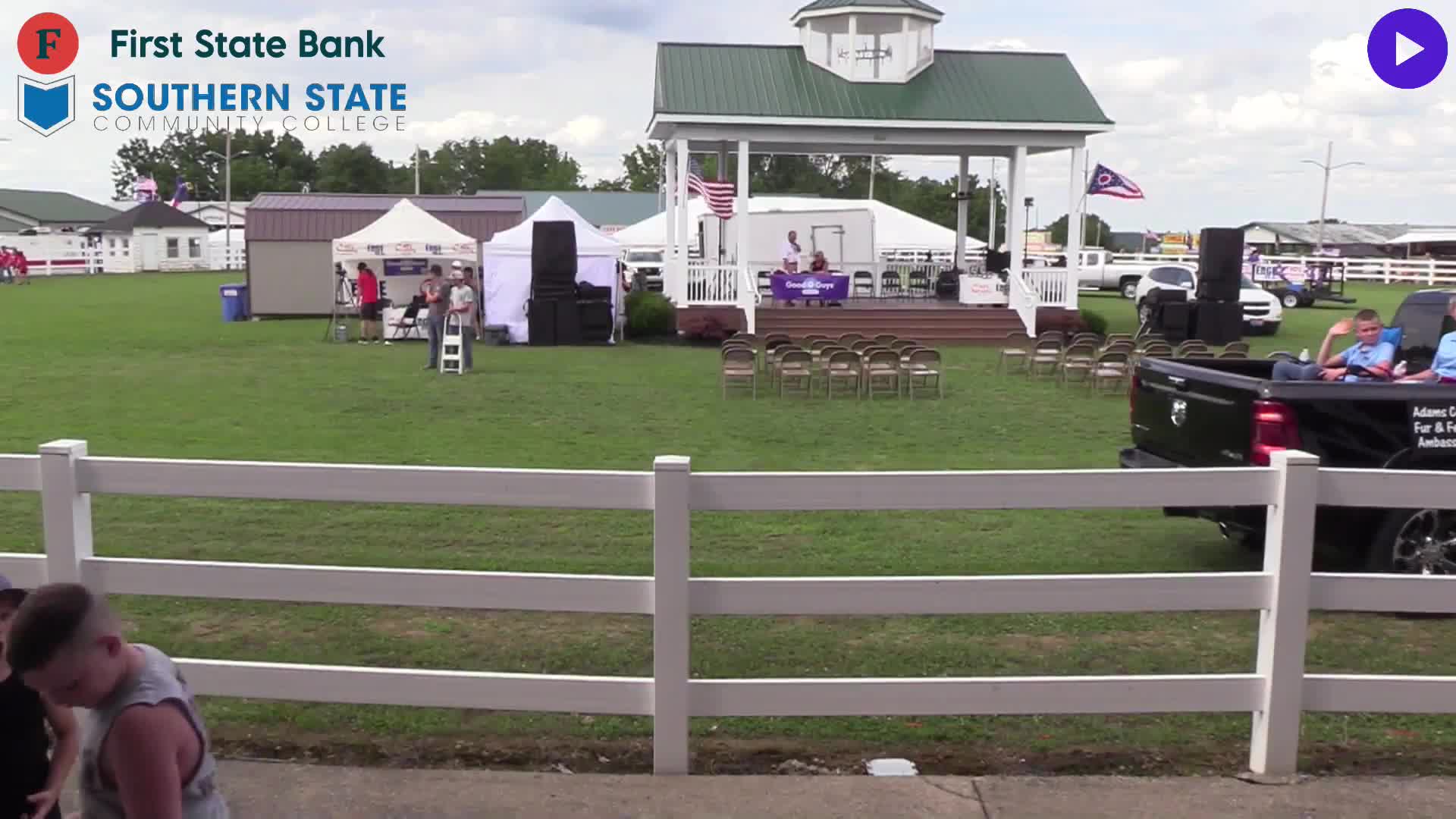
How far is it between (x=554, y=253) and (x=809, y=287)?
211 inches

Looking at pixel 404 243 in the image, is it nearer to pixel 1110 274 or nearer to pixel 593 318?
pixel 593 318

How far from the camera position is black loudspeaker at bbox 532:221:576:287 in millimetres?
24594

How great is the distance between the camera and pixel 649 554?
8.03m

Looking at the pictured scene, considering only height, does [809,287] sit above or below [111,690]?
above

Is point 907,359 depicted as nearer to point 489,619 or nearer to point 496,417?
point 496,417

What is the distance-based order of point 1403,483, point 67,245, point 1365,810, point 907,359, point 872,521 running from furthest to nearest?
point 67,245 < point 907,359 < point 872,521 < point 1403,483 < point 1365,810

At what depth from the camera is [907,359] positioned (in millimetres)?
16938

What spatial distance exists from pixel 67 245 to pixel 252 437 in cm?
6027

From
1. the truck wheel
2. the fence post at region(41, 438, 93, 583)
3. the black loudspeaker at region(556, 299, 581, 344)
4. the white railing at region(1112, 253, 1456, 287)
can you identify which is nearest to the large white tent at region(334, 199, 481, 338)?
the black loudspeaker at region(556, 299, 581, 344)

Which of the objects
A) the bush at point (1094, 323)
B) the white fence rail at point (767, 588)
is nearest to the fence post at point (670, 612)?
the white fence rail at point (767, 588)

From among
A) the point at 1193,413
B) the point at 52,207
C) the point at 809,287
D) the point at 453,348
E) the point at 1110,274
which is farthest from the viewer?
the point at 52,207

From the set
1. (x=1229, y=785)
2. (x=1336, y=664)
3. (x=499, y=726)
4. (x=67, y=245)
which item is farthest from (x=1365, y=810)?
(x=67, y=245)

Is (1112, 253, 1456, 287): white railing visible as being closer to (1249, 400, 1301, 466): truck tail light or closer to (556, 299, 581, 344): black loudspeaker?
(556, 299, 581, 344): black loudspeaker

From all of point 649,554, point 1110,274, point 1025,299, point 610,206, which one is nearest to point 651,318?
point 1025,299
